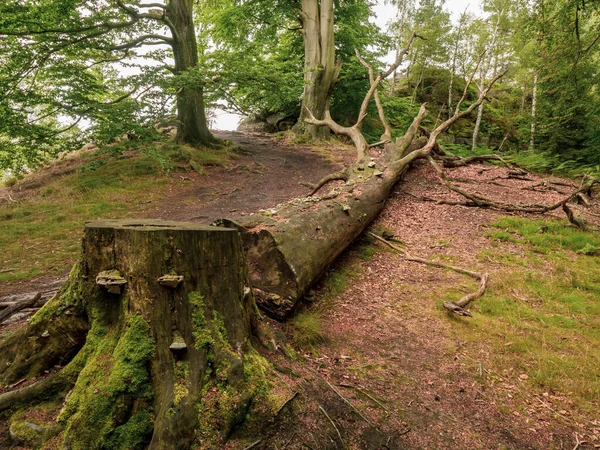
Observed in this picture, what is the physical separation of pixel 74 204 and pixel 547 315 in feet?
35.5

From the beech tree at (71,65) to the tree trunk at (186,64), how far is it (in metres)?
0.23

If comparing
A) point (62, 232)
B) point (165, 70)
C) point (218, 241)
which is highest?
point (165, 70)

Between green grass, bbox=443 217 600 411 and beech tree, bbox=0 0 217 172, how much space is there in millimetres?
9723

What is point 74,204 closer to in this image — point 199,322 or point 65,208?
point 65,208

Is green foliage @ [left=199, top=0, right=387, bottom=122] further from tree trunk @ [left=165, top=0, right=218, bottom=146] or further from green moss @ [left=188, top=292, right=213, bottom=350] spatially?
green moss @ [left=188, top=292, right=213, bottom=350]

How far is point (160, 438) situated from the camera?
183 centimetres

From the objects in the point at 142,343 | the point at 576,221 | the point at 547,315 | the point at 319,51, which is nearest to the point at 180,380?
the point at 142,343

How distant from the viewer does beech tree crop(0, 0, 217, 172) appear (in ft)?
27.6

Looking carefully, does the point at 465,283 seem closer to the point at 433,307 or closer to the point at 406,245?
the point at 433,307

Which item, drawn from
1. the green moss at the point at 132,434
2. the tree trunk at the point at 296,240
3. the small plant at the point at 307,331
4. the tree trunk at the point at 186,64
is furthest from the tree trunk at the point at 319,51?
the green moss at the point at 132,434

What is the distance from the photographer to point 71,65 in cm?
912

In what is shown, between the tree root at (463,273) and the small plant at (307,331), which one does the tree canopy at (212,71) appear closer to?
the tree root at (463,273)

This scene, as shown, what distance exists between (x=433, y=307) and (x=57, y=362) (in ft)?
13.7

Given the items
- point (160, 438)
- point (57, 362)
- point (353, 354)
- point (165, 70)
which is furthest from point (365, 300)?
point (165, 70)
